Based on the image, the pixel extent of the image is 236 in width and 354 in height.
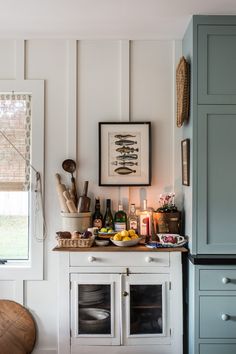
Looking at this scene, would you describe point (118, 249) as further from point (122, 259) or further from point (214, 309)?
point (214, 309)

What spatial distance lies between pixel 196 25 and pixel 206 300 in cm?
185

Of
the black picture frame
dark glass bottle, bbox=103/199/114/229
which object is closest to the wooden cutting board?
dark glass bottle, bbox=103/199/114/229

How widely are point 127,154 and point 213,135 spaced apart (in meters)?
0.70

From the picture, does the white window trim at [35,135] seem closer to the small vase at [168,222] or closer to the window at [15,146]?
the window at [15,146]

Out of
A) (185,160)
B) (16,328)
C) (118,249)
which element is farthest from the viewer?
(16,328)

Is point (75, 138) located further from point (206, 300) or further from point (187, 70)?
point (206, 300)

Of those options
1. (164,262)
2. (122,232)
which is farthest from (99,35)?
(164,262)

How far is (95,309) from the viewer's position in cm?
243

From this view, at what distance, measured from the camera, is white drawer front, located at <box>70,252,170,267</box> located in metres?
2.40

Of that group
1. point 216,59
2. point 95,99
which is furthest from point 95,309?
point 216,59

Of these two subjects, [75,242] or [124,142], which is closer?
[75,242]

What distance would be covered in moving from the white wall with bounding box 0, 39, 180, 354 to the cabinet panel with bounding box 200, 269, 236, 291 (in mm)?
698

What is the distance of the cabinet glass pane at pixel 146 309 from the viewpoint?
2.41 metres

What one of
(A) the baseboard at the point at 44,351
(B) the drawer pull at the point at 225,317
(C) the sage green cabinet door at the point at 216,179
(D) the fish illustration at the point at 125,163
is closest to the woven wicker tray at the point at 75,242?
(D) the fish illustration at the point at 125,163
